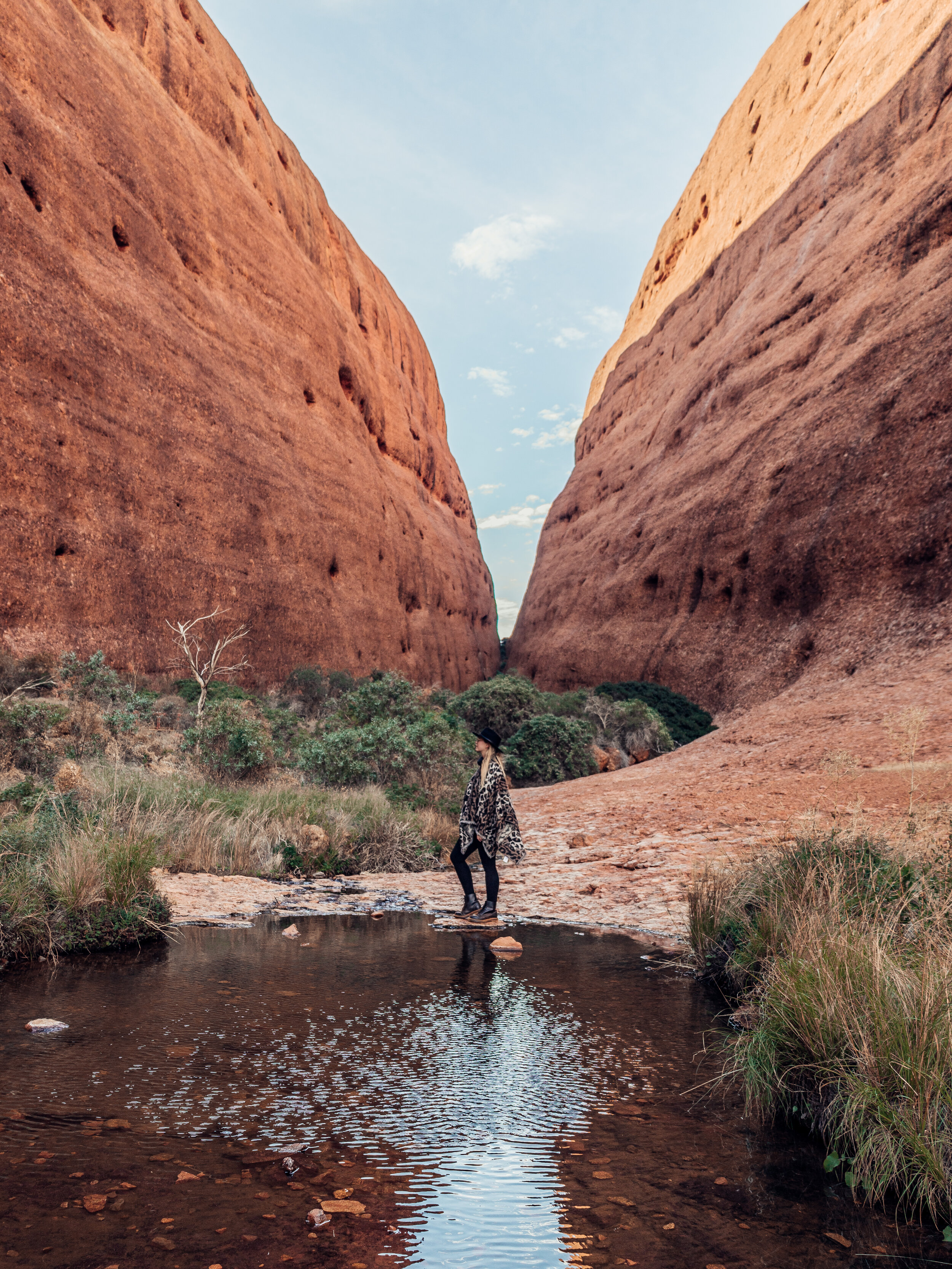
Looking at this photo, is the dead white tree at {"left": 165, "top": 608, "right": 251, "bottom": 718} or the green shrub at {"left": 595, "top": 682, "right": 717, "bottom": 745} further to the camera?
the green shrub at {"left": 595, "top": 682, "right": 717, "bottom": 745}

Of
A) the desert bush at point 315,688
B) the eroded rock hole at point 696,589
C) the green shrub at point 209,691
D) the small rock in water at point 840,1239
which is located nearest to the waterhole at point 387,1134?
the small rock in water at point 840,1239

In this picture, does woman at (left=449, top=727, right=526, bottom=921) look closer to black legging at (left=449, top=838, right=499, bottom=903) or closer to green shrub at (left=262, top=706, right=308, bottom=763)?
black legging at (left=449, top=838, right=499, bottom=903)

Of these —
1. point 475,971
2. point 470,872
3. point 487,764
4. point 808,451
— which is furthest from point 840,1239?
point 808,451

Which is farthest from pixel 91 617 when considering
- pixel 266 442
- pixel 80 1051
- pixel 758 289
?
pixel 758 289

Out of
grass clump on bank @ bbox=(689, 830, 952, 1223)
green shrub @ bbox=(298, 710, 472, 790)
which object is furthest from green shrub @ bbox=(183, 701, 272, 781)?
grass clump on bank @ bbox=(689, 830, 952, 1223)

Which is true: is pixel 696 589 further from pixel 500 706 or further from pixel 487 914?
pixel 487 914

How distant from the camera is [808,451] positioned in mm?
19359

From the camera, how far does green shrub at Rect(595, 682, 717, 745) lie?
1955 centimetres

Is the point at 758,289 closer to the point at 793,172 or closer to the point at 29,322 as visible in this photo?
the point at 793,172

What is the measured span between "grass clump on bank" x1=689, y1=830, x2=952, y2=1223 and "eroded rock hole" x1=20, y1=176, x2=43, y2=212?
20081 millimetres

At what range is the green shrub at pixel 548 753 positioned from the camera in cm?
1617

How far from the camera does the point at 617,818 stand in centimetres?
1009

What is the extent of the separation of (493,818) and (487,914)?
76 centimetres

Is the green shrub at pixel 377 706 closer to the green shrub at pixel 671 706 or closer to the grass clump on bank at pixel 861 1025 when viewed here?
the green shrub at pixel 671 706
